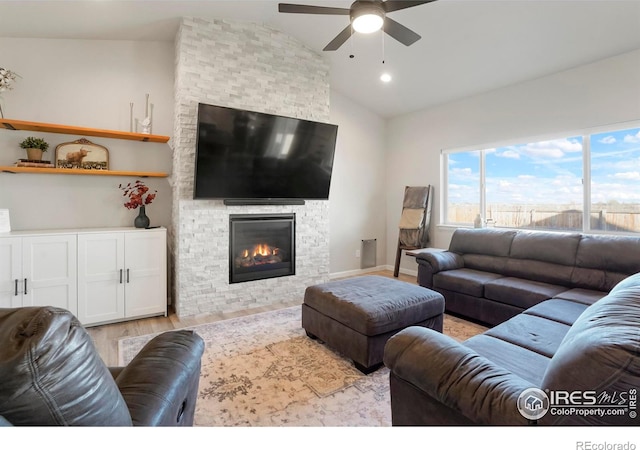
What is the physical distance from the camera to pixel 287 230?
13.4ft

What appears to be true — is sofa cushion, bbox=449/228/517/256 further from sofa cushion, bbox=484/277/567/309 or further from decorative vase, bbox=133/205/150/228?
decorative vase, bbox=133/205/150/228

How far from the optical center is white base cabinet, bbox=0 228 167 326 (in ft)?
9.07

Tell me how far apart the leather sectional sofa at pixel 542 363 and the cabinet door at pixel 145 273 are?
2834mm

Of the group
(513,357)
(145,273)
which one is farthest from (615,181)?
(145,273)

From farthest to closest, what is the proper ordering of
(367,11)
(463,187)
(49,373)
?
(463,187), (367,11), (49,373)

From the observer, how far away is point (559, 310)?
2.29 meters

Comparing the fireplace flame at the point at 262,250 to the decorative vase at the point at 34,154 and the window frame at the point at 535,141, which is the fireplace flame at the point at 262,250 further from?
the window frame at the point at 535,141

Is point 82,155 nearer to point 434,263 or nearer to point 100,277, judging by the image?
point 100,277

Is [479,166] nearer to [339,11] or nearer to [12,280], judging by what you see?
[339,11]

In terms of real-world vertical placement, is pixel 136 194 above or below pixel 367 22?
below

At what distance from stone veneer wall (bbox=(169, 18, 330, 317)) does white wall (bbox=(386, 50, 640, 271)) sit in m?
2.00

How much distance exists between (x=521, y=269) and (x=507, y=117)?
6.91 feet

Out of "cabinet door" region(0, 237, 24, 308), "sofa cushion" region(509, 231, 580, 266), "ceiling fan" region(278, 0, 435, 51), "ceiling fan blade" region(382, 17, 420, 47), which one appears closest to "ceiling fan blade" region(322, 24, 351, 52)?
"ceiling fan" region(278, 0, 435, 51)
